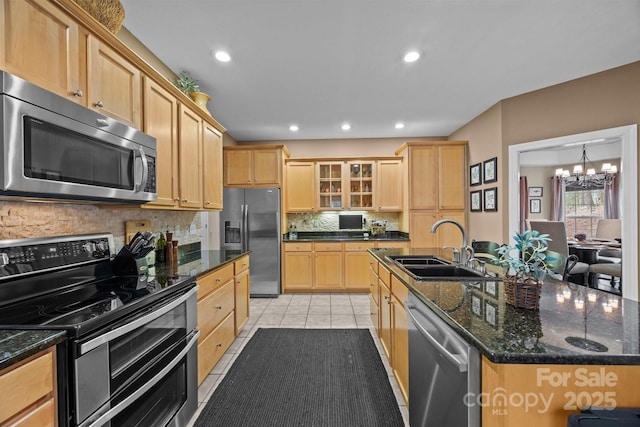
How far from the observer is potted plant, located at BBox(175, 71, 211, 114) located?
104 inches

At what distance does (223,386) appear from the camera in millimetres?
2045

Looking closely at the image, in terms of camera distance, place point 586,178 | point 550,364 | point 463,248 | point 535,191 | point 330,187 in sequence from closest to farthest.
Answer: point 550,364 → point 463,248 → point 330,187 → point 586,178 → point 535,191

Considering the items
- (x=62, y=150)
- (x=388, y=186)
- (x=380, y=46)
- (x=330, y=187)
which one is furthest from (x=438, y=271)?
(x=330, y=187)

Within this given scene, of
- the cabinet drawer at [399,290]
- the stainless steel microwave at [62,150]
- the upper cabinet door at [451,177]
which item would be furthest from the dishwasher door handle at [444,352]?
the upper cabinet door at [451,177]

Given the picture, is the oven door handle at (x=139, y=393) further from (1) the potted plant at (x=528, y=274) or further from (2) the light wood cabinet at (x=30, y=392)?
(1) the potted plant at (x=528, y=274)

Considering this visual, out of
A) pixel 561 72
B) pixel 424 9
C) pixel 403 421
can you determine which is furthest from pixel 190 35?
pixel 561 72

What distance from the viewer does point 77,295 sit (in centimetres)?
133

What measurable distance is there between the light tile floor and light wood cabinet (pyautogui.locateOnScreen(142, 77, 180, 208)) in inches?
57.6

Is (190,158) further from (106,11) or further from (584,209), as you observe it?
(584,209)

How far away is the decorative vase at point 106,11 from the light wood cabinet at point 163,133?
0.33 metres

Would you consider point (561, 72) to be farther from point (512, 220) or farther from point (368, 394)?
point (368, 394)

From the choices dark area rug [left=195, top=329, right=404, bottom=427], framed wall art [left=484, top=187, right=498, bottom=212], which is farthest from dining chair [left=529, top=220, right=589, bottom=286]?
dark area rug [left=195, top=329, right=404, bottom=427]

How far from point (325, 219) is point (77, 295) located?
4034mm

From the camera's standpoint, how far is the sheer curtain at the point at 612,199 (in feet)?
19.2
